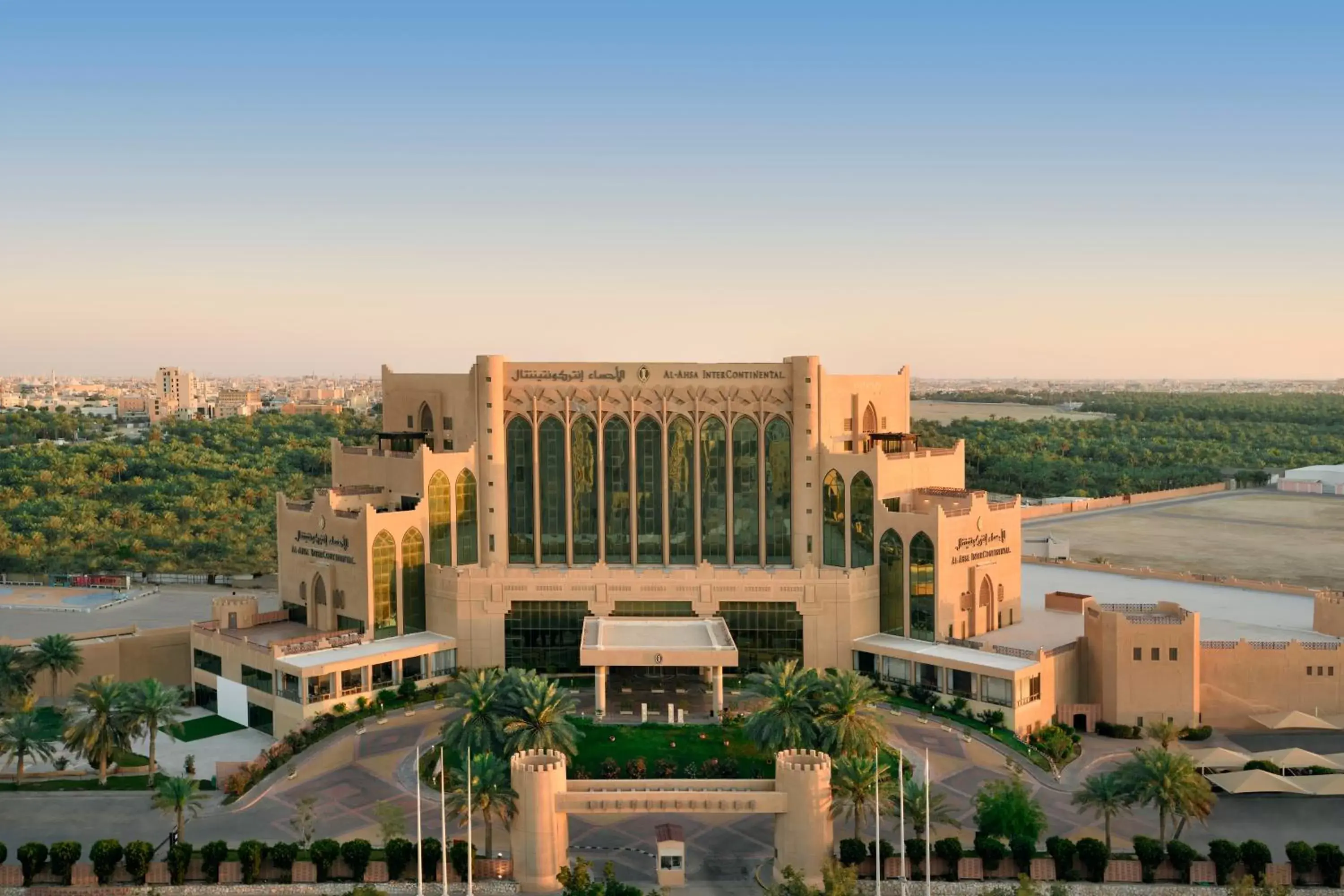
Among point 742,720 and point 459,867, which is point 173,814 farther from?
point 742,720

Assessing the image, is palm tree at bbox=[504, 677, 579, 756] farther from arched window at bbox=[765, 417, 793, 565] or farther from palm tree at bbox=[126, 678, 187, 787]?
arched window at bbox=[765, 417, 793, 565]

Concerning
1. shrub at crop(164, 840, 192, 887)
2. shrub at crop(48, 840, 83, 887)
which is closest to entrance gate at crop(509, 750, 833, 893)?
shrub at crop(164, 840, 192, 887)

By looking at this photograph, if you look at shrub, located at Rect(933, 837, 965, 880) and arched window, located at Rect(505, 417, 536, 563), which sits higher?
arched window, located at Rect(505, 417, 536, 563)

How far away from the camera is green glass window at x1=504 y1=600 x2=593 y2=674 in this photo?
71.9m

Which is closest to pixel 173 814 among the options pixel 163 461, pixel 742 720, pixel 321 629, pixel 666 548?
pixel 321 629

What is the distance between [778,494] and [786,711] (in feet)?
84.2

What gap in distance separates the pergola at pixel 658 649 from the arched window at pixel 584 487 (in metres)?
8.78

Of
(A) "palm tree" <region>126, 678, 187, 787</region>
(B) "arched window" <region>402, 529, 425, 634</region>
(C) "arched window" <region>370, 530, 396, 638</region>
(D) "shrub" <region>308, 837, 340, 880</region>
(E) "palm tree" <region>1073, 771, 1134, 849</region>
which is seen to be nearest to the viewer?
(D) "shrub" <region>308, 837, 340, 880</region>

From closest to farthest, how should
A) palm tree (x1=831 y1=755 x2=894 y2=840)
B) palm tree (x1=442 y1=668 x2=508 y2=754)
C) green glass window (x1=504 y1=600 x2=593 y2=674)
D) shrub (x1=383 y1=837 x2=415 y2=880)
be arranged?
palm tree (x1=831 y1=755 x2=894 y2=840)
shrub (x1=383 y1=837 x2=415 y2=880)
palm tree (x1=442 y1=668 x2=508 y2=754)
green glass window (x1=504 y1=600 x2=593 y2=674)

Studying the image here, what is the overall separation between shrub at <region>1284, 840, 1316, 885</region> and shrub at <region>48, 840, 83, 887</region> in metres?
48.5

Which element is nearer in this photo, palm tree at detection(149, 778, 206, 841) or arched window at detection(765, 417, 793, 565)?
palm tree at detection(149, 778, 206, 841)

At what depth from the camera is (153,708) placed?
5794 cm

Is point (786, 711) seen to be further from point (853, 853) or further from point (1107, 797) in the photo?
point (1107, 797)

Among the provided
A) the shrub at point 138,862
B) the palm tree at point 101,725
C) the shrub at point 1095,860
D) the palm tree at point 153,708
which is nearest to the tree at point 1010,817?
the shrub at point 1095,860
